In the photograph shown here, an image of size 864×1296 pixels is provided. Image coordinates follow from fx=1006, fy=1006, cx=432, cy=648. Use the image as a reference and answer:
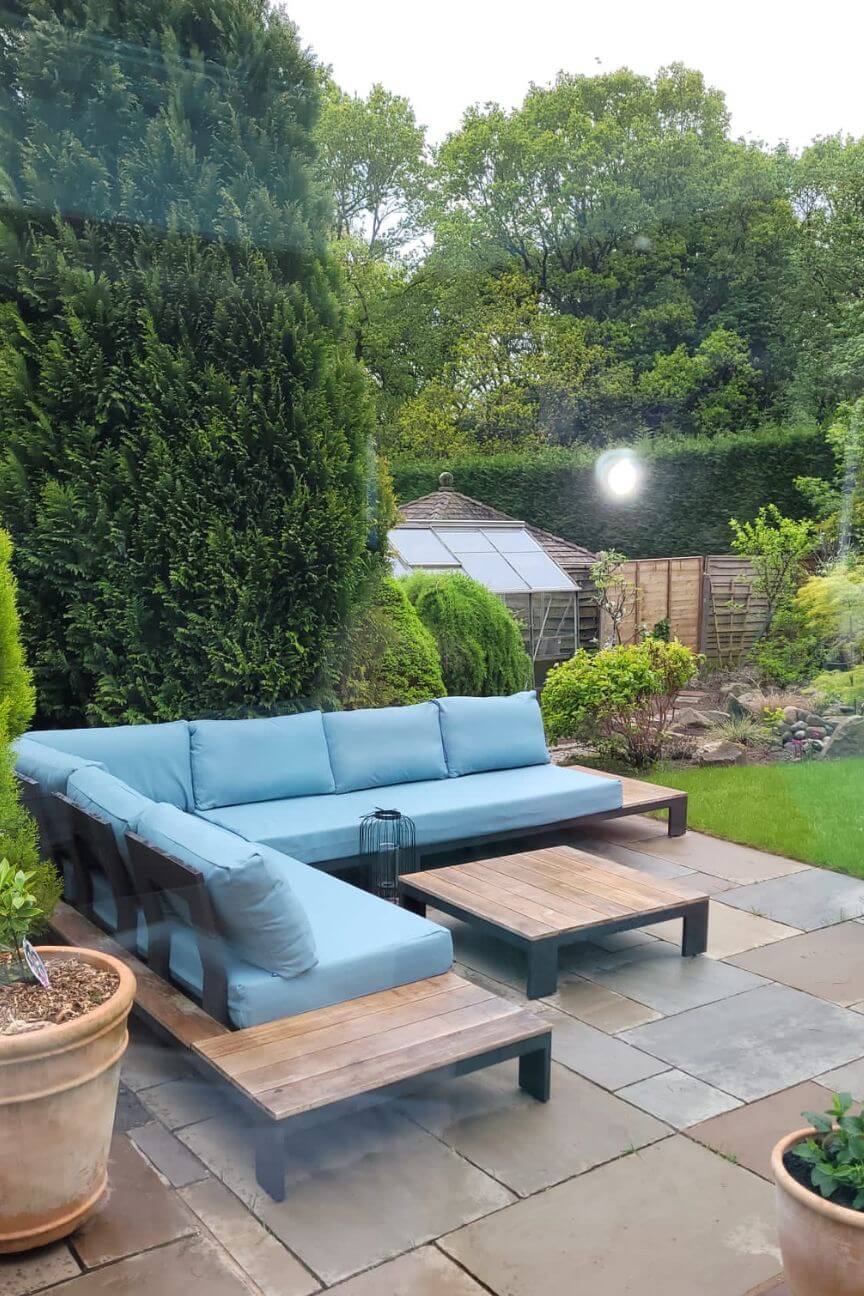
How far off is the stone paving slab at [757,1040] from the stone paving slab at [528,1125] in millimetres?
403

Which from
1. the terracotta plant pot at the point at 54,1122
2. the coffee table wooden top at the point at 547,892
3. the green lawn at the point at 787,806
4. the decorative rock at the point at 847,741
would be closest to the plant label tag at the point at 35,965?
the terracotta plant pot at the point at 54,1122

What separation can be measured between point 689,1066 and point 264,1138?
1.57 m

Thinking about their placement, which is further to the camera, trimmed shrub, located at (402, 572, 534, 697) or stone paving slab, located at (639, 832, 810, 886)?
trimmed shrub, located at (402, 572, 534, 697)

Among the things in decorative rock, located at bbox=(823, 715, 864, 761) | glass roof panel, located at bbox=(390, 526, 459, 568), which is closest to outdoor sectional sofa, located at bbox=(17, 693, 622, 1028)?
decorative rock, located at bbox=(823, 715, 864, 761)

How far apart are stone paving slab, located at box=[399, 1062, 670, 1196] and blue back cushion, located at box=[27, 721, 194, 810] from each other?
7.11 feet

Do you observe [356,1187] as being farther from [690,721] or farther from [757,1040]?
[690,721]

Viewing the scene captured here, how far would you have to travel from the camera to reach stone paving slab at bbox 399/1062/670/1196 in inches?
111

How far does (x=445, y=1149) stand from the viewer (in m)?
2.90

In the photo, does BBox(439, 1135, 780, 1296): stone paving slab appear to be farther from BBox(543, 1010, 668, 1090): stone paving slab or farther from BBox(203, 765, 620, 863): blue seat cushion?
BBox(203, 765, 620, 863): blue seat cushion

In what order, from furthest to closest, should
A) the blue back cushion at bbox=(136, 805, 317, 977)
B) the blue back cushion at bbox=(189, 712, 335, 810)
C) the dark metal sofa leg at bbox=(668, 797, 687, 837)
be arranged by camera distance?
the dark metal sofa leg at bbox=(668, 797, 687, 837) → the blue back cushion at bbox=(189, 712, 335, 810) → the blue back cushion at bbox=(136, 805, 317, 977)

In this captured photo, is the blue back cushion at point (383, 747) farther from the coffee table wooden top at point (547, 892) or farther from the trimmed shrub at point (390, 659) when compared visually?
the coffee table wooden top at point (547, 892)

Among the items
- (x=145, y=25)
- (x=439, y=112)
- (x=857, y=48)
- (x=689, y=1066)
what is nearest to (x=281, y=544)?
(x=145, y=25)

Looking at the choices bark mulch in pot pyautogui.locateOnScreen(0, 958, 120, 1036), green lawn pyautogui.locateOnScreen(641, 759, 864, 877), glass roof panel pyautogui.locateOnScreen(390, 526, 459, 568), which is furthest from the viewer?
glass roof panel pyautogui.locateOnScreen(390, 526, 459, 568)

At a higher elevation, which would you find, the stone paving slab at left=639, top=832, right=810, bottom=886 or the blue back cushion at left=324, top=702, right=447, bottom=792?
the blue back cushion at left=324, top=702, right=447, bottom=792
